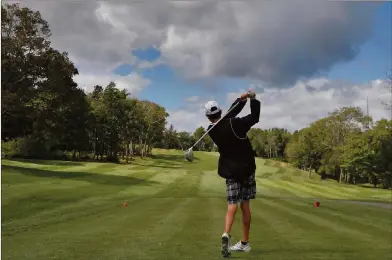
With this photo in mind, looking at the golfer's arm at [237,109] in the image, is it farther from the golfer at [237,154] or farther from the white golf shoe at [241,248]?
the white golf shoe at [241,248]

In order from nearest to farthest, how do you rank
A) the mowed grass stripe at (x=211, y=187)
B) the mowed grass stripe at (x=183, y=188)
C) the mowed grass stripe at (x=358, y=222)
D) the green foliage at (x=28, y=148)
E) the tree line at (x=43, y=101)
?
the mowed grass stripe at (x=358, y=222) → the mowed grass stripe at (x=183, y=188) → the mowed grass stripe at (x=211, y=187) → the tree line at (x=43, y=101) → the green foliage at (x=28, y=148)

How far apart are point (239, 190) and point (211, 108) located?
57.8 inches

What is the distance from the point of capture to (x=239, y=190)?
7.47m

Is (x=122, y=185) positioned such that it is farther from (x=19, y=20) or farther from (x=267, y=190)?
(x=19, y=20)

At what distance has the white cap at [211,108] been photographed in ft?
24.8

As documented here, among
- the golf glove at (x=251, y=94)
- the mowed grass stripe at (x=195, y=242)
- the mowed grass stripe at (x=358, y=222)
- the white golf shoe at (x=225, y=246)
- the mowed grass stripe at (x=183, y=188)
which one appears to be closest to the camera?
the white golf shoe at (x=225, y=246)

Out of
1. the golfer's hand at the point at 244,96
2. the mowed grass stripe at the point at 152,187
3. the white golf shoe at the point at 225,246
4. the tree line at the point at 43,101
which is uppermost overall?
the tree line at the point at 43,101

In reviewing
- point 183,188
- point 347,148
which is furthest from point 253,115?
point 347,148

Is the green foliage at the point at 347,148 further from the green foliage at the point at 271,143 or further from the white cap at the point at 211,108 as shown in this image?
the white cap at the point at 211,108

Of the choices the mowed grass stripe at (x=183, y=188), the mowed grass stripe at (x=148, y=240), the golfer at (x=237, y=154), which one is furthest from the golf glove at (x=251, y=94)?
the mowed grass stripe at (x=183, y=188)

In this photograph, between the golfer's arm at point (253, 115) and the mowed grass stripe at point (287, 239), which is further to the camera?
the mowed grass stripe at point (287, 239)

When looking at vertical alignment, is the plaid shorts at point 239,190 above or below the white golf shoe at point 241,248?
above

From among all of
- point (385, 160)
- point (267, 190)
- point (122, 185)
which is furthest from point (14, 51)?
point (385, 160)

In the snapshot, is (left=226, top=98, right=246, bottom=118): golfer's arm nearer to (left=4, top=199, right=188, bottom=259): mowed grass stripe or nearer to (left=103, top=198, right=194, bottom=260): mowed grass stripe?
(left=103, top=198, right=194, bottom=260): mowed grass stripe
